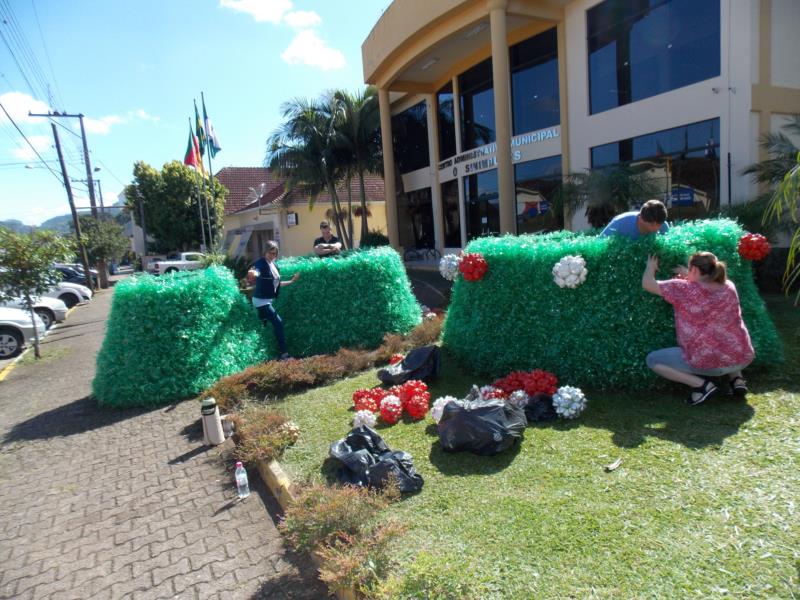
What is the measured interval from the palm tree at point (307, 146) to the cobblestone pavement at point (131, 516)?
16603 mm

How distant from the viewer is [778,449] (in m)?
3.55

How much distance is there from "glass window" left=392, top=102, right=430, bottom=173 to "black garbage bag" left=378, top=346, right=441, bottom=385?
657 inches

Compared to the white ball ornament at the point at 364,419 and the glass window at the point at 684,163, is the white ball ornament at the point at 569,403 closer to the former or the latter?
the white ball ornament at the point at 364,419

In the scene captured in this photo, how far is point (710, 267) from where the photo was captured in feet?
13.6

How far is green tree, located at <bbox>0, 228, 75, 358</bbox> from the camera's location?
9.82 m

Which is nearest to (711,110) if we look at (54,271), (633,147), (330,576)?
(633,147)

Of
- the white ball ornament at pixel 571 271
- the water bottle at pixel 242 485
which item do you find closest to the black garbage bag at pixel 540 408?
the white ball ornament at pixel 571 271

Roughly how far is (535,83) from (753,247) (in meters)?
11.7

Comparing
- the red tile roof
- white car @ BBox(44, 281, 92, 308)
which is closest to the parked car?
white car @ BBox(44, 281, 92, 308)

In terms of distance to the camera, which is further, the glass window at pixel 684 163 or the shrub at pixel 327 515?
the glass window at pixel 684 163

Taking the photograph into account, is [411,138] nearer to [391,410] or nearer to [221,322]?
[221,322]

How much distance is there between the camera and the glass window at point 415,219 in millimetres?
21953

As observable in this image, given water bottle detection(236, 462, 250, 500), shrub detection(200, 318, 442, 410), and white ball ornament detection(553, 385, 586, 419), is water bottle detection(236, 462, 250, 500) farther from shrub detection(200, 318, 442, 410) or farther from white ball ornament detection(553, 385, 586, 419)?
white ball ornament detection(553, 385, 586, 419)

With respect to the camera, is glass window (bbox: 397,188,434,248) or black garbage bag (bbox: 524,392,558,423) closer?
black garbage bag (bbox: 524,392,558,423)
